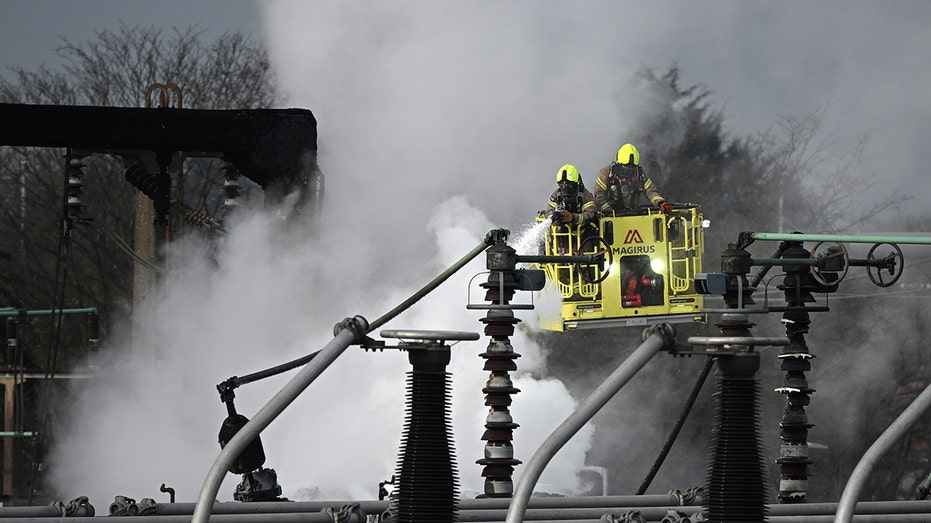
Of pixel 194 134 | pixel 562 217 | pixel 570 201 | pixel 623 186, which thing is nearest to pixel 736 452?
pixel 194 134

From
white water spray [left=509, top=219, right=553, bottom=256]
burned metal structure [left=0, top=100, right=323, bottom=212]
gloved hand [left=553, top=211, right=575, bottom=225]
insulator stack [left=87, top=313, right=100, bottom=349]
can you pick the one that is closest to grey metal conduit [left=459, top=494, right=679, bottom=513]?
burned metal structure [left=0, top=100, right=323, bottom=212]

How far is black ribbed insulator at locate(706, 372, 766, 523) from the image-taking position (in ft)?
18.4

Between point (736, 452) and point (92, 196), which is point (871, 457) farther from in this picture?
point (92, 196)

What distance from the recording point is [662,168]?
36.2 metres

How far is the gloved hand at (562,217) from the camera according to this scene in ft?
54.7

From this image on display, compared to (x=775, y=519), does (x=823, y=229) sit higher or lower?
higher

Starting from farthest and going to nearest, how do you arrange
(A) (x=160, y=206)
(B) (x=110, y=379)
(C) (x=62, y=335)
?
(C) (x=62, y=335), (B) (x=110, y=379), (A) (x=160, y=206)

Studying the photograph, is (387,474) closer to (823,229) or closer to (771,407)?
(771,407)

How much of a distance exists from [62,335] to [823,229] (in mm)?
17522

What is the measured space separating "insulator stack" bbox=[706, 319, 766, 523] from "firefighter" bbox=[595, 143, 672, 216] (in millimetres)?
12136

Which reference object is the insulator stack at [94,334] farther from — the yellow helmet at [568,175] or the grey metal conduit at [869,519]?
the grey metal conduit at [869,519]

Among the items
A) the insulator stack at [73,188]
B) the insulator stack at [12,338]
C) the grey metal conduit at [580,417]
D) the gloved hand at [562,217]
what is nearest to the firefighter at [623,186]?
the gloved hand at [562,217]

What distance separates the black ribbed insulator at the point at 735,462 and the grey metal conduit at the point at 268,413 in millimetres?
1436

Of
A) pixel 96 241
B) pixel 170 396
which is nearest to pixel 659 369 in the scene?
pixel 96 241
